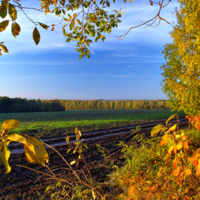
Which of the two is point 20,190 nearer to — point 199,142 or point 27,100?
point 199,142

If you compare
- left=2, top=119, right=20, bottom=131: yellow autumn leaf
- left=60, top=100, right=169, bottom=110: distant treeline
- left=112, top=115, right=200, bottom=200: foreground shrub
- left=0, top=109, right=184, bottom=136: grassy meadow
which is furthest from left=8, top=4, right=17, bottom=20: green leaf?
left=60, top=100, right=169, bottom=110: distant treeline

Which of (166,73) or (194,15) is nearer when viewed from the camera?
(194,15)

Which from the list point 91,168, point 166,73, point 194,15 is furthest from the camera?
point 166,73

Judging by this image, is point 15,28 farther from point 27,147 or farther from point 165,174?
Result: point 165,174

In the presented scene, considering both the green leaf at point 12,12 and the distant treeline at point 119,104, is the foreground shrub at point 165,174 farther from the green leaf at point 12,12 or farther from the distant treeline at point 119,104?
the distant treeline at point 119,104

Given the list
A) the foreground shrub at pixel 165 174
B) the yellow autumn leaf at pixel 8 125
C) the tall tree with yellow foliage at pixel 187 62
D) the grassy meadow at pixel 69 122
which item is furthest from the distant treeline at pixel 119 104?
the yellow autumn leaf at pixel 8 125

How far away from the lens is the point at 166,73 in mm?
12102

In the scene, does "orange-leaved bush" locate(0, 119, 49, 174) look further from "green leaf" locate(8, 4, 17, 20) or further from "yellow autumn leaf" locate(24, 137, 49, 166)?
"green leaf" locate(8, 4, 17, 20)

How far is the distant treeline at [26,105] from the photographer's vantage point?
51.9 meters

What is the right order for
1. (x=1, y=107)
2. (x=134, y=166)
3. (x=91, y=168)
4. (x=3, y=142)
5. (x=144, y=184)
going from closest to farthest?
(x=3, y=142)
(x=144, y=184)
(x=134, y=166)
(x=91, y=168)
(x=1, y=107)

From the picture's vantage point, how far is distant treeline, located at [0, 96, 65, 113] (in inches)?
2044

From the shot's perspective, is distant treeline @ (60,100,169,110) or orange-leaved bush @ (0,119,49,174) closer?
orange-leaved bush @ (0,119,49,174)

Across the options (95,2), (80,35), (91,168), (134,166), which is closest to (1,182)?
(91,168)

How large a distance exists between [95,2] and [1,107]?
57.9m
